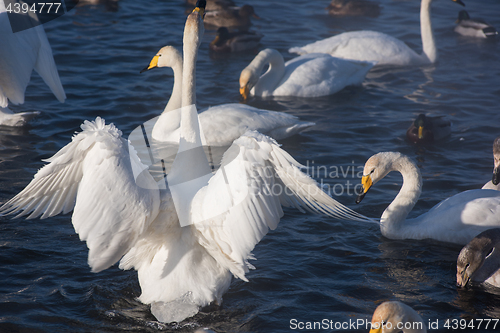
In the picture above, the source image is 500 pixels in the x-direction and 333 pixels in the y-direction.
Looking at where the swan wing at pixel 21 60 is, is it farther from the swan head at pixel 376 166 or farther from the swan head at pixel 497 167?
the swan head at pixel 497 167

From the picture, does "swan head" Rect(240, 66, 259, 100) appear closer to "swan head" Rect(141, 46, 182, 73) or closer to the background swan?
"swan head" Rect(141, 46, 182, 73)

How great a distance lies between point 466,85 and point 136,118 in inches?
252

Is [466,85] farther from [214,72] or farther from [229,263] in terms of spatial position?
[229,263]

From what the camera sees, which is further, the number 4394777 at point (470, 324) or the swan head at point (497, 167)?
the swan head at point (497, 167)

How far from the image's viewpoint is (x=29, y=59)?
6676 mm

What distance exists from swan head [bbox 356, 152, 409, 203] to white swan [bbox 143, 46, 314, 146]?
2.14 meters

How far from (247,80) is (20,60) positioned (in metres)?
4.03

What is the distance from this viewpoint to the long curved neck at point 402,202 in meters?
6.20

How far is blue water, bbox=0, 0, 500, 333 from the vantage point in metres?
5.10

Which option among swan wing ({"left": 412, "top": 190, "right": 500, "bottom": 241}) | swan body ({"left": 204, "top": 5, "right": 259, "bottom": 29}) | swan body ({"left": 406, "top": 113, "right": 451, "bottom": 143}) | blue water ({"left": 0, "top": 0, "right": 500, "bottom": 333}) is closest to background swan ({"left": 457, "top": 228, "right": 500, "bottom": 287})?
blue water ({"left": 0, "top": 0, "right": 500, "bottom": 333})

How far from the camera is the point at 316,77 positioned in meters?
10.0

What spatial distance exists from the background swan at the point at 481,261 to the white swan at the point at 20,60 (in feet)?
16.2

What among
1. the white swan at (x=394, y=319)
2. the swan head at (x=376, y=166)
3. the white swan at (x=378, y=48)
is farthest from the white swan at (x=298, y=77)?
the white swan at (x=394, y=319)

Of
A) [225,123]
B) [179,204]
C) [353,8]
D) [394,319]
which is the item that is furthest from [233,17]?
[394,319]
